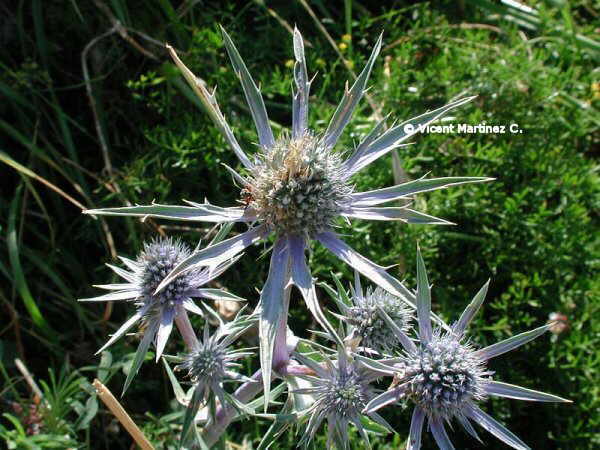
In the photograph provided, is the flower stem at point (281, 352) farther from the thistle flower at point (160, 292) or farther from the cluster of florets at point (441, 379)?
the cluster of florets at point (441, 379)

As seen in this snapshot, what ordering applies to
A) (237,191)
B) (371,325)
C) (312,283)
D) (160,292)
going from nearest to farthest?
(312,283) < (160,292) < (371,325) < (237,191)

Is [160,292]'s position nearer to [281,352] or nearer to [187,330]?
[187,330]

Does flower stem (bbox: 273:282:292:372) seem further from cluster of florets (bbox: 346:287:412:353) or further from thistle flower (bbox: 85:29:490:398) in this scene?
cluster of florets (bbox: 346:287:412:353)

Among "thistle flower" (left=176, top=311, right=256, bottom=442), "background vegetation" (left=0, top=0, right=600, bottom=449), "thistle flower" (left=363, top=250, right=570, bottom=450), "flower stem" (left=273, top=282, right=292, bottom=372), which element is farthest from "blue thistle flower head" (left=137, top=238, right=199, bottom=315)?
"background vegetation" (left=0, top=0, right=600, bottom=449)

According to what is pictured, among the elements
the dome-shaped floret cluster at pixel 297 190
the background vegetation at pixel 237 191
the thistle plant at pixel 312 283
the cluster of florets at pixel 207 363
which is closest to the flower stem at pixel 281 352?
the thistle plant at pixel 312 283

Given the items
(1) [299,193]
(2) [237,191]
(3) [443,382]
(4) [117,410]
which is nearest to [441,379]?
(3) [443,382]

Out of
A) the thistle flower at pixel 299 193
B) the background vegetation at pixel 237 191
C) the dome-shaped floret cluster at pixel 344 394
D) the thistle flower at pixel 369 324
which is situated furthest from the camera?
the background vegetation at pixel 237 191
